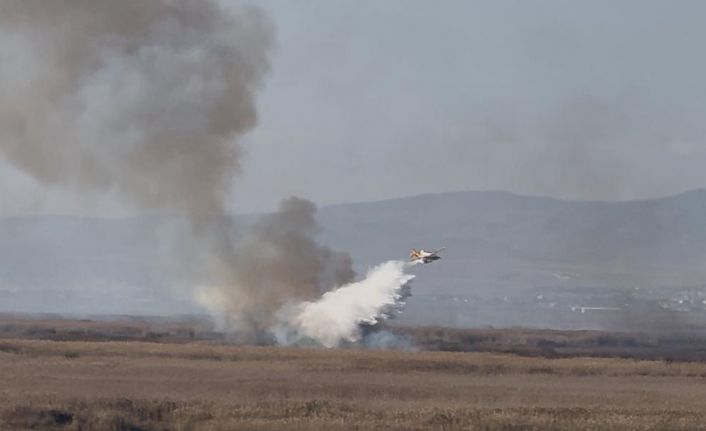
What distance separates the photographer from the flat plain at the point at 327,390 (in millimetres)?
43750

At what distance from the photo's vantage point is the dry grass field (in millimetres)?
43750

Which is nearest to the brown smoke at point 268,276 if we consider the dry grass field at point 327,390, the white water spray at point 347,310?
the white water spray at point 347,310

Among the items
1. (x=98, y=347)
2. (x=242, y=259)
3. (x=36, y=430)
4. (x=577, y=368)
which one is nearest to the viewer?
(x=36, y=430)

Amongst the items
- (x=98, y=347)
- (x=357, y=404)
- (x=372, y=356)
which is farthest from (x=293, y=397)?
(x=98, y=347)

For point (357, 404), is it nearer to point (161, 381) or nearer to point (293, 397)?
point (293, 397)

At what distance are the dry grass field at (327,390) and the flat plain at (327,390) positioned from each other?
70 millimetres

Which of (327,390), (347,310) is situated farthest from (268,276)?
(327,390)

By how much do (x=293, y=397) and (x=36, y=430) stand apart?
39.9ft

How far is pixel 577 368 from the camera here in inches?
2773

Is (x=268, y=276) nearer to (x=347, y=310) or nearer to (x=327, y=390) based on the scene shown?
(x=347, y=310)

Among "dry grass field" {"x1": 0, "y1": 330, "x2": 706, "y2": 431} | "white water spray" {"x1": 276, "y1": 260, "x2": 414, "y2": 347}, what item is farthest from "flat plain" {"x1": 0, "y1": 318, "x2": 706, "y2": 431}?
"white water spray" {"x1": 276, "y1": 260, "x2": 414, "y2": 347}

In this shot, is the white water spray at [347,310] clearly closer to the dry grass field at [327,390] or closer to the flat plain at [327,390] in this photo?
the flat plain at [327,390]

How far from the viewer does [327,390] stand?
178 feet

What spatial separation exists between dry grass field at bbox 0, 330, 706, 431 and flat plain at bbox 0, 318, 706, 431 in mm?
70
